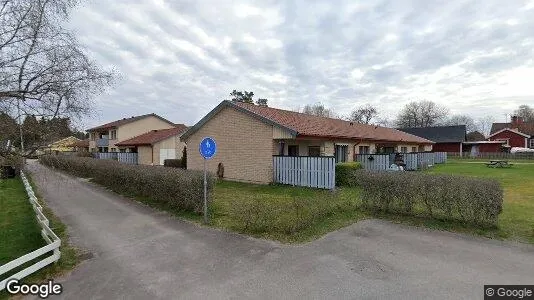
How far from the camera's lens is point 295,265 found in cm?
547

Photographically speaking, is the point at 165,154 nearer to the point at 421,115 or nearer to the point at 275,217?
the point at 275,217

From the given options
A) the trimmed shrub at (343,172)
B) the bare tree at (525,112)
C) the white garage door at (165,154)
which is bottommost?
the trimmed shrub at (343,172)

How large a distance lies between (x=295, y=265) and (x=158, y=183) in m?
7.14

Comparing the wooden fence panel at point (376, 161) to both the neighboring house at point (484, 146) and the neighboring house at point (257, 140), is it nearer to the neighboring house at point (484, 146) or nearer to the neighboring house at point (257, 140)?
the neighboring house at point (257, 140)

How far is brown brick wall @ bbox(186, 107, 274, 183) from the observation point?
1620 cm

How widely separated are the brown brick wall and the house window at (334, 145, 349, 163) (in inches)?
200

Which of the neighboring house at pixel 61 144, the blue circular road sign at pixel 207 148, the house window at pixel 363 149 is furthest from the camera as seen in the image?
the house window at pixel 363 149

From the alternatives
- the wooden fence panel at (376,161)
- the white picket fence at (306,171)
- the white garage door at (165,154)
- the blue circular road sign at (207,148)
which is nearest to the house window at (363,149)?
the wooden fence panel at (376,161)

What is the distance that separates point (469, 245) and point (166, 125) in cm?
4736

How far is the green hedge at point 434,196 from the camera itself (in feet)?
23.8

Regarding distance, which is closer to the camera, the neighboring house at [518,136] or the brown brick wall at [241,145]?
the brown brick wall at [241,145]

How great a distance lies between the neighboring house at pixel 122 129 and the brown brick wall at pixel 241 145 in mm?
24848

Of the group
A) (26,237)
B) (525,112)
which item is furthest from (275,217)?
(525,112)

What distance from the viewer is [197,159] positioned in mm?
21078
